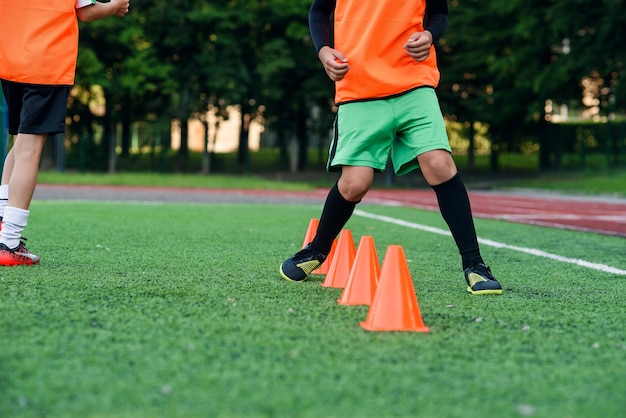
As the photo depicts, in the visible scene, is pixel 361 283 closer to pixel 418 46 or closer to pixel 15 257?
pixel 418 46

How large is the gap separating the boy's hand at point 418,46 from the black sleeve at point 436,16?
0.29 metres

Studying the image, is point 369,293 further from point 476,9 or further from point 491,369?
point 476,9

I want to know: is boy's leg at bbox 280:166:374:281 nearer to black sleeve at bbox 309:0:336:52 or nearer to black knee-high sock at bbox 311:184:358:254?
black knee-high sock at bbox 311:184:358:254

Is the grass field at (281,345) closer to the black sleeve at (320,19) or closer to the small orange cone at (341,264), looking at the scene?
the small orange cone at (341,264)

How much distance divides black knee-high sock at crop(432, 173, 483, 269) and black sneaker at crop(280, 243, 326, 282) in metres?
0.73

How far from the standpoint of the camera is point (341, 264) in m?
4.78

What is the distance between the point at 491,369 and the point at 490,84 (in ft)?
112

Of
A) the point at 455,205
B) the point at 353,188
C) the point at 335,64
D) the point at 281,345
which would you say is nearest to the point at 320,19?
the point at 335,64

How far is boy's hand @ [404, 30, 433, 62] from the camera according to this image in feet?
14.8

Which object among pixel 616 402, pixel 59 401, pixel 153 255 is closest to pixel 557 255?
pixel 153 255

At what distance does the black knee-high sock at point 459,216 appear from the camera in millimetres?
4602

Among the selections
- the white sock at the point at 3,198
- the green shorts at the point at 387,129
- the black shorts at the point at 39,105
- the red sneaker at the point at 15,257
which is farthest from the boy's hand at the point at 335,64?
the white sock at the point at 3,198

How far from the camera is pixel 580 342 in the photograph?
3232 mm

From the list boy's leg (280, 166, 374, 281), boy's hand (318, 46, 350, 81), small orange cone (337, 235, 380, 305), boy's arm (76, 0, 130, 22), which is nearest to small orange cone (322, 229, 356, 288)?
boy's leg (280, 166, 374, 281)
